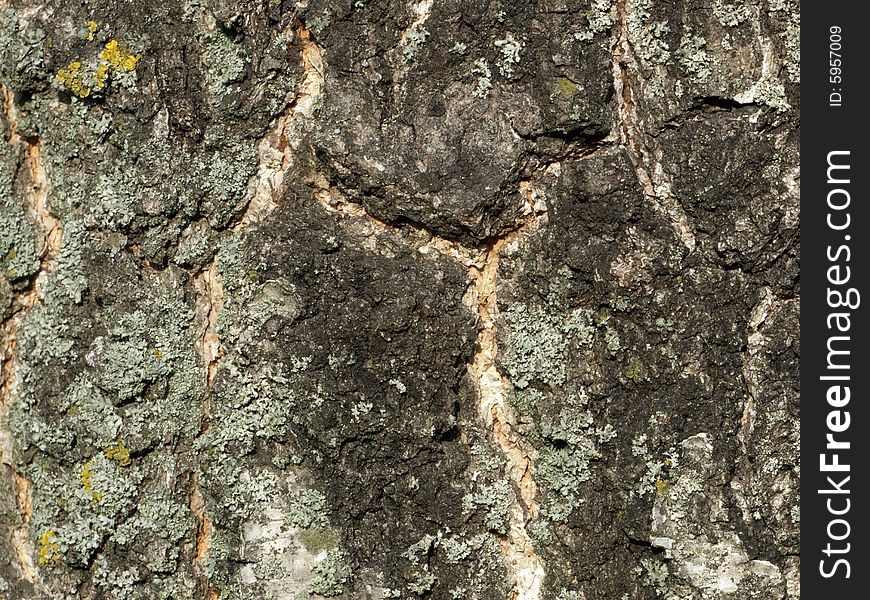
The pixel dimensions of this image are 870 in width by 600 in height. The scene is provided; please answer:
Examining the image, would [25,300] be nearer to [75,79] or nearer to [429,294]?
[75,79]

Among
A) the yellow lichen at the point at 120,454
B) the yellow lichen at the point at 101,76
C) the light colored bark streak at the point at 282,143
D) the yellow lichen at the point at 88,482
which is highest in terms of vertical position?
the yellow lichen at the point at 101,76

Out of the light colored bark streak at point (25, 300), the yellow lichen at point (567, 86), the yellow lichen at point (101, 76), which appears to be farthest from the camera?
the light colored bark streak at point (25, 300)

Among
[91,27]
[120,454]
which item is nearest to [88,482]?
[120,454]

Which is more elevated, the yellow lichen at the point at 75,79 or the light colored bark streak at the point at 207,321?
the yellow lichen at the point at 75,79

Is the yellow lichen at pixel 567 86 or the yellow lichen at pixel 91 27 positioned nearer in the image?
the yellow lichen at pixel 567 86

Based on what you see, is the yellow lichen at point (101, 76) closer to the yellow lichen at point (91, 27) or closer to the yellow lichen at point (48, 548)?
the yellow lichen at point (91, 27)

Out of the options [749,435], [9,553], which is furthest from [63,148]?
[749,435]

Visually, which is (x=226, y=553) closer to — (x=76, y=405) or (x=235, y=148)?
(x=76, y=405)

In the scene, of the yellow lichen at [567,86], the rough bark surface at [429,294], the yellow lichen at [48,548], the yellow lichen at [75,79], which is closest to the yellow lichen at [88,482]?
the rough bark surface at [429,294]

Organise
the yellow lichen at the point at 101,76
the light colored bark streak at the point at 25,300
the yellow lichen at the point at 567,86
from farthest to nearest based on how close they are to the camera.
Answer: the light colored bark streak at the point at 25,300 < the yellow lichen at the point at 101,76 < the yellow lichen at the point at 567,86
